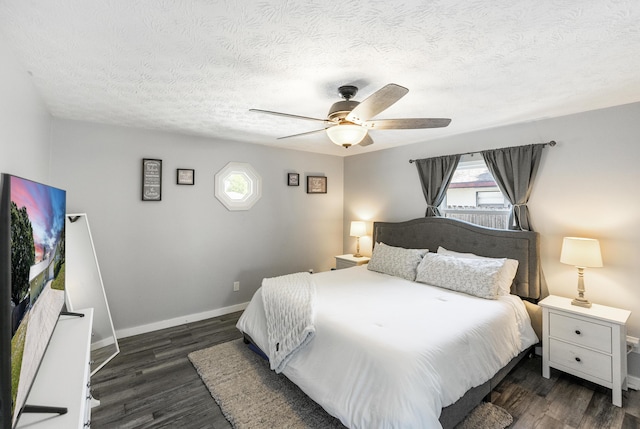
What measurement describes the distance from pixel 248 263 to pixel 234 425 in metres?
2.31

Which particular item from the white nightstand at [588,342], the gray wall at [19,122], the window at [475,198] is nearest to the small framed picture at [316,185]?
the window at [475,198]

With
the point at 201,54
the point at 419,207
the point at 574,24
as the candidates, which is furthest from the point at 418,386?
the point at 419,207

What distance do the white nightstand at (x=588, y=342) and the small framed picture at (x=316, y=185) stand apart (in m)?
3.22

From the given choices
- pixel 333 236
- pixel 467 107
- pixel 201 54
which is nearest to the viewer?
pixel 201 54

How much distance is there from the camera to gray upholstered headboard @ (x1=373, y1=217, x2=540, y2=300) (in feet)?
9.33

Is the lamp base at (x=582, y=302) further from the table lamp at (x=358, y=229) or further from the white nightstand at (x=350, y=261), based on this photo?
the table lamp at (x=358, y=229)

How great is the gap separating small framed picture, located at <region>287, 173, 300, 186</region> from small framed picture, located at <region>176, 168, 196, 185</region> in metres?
1.37

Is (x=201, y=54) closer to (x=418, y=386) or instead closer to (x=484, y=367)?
(x=418, y=386)

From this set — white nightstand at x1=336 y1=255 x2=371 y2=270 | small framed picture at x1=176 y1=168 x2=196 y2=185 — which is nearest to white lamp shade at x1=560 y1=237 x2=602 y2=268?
white nightstand at x1=336 y1=255 x2=371 y2=270

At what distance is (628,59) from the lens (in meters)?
1.72

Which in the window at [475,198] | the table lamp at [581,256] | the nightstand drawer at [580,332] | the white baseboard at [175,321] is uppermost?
the window at [475,198]

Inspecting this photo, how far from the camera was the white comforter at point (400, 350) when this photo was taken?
1565mm

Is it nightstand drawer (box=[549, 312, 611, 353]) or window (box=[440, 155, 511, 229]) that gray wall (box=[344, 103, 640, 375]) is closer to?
window (box=[440, 155, 511, 229])

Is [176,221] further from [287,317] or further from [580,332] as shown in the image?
[580,332]
